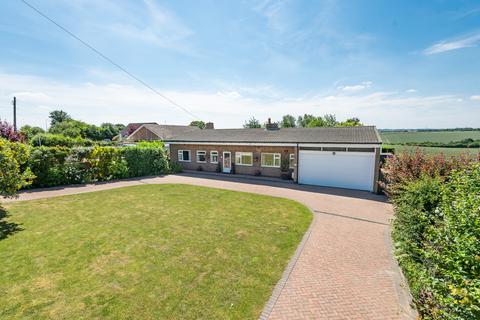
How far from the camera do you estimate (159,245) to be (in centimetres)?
726

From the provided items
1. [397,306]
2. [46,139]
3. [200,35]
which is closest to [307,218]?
[397,306]

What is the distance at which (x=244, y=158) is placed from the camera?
68.5 ft

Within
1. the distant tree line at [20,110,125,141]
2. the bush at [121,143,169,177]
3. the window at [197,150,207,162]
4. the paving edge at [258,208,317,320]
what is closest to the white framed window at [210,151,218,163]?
the window at [197,150,207,162]

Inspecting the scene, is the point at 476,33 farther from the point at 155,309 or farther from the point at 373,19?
the point at 155,309

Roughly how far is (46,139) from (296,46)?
125 feet

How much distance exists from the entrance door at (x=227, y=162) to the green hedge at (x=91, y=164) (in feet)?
18.5

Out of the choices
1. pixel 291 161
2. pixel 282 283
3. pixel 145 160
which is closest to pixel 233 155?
pixel 291 161

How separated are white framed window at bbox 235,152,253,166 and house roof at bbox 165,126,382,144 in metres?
1.30

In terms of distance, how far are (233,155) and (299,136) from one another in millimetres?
6298

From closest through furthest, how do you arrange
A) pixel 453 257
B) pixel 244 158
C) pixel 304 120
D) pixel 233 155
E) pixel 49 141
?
pixel 453 257
pixel 244 158
pixel 233 155
pixel 49 141
pixel 304 120

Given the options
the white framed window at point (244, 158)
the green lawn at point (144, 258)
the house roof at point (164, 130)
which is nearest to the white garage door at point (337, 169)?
the white framed window at point (244, 158)

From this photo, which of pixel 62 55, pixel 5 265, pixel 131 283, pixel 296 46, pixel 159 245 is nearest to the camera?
pixel 131 283

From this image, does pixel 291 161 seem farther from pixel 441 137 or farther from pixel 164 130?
pixel 164 130

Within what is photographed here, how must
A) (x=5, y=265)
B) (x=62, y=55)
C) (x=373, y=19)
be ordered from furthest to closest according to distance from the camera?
(x=62, y=55) < (x=373, y=19) < (x=5, y=265)
